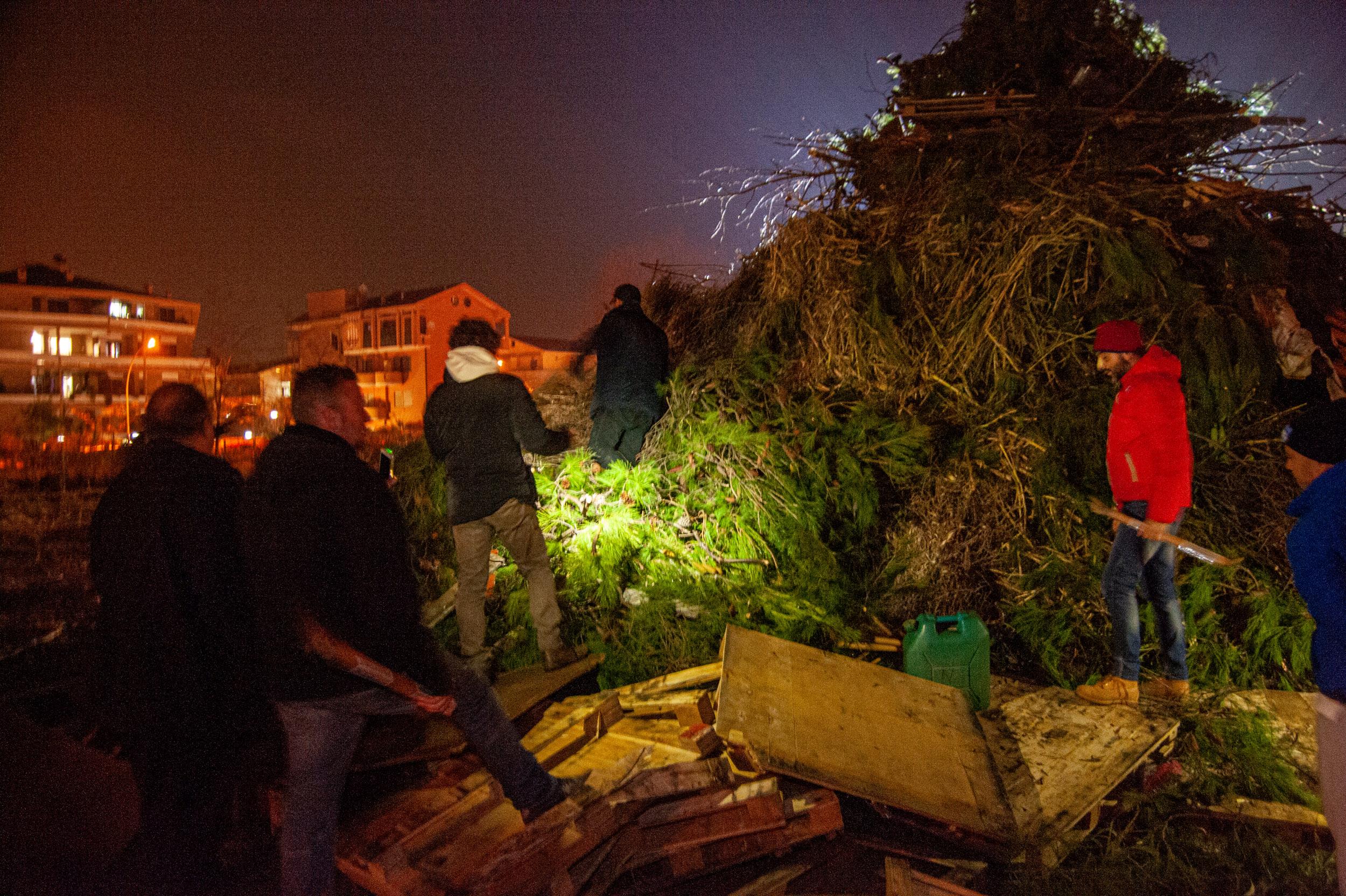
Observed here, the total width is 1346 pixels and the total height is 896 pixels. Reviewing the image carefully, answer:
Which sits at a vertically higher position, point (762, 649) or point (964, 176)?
point (964, 176)

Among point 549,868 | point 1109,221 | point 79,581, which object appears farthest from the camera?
point 79,581

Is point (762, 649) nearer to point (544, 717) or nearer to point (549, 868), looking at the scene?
point (544, 717)

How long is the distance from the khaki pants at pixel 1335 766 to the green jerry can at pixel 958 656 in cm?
187

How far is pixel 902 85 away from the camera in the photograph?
7629mm

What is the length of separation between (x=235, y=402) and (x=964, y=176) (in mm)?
7790

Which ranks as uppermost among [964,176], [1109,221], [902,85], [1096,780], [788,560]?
[902,85]

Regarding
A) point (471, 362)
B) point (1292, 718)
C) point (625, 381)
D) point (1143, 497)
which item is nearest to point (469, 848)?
point (471, 362)

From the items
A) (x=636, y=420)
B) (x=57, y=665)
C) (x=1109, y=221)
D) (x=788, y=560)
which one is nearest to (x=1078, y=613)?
(x=788, y=560)

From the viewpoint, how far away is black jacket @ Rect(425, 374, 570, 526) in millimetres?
4227

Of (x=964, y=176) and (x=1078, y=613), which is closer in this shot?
(x=1078, y=613)

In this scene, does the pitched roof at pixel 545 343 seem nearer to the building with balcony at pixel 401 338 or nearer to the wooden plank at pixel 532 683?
the building with balcony at pixel 401 338

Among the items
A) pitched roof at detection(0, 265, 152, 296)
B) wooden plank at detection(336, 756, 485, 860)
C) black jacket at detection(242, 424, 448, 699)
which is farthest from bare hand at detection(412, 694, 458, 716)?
pitched roof at detection(0, 265, 152, 296)

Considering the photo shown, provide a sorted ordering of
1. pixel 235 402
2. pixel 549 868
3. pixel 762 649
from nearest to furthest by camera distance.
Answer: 1. pixel 549 868
2. pixel 762 649
3. pixel 235 402

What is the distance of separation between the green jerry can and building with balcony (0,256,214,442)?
6574mm
